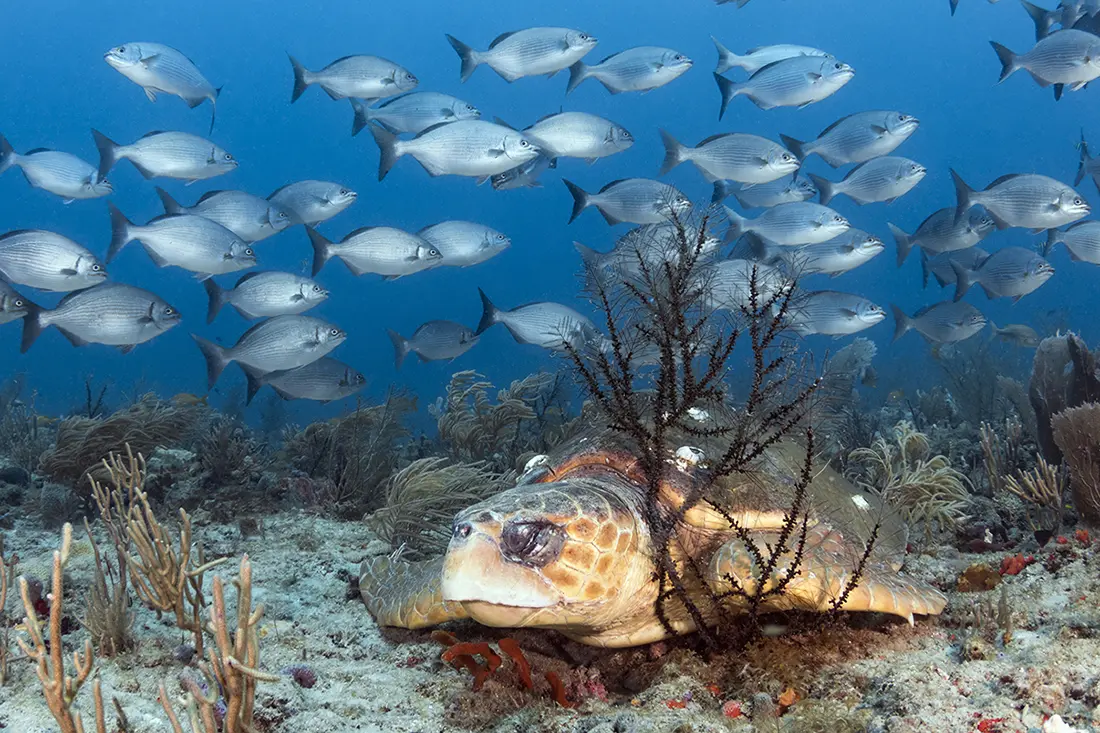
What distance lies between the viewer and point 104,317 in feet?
19.1

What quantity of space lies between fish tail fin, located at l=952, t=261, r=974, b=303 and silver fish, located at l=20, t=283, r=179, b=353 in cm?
903

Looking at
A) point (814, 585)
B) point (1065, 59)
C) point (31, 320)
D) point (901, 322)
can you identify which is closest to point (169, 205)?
point (31, 320)

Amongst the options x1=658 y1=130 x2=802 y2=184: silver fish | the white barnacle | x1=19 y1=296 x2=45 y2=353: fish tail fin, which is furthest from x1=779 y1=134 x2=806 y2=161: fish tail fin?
x1=19 y1=296 x2=45 y2=353: fish tail fin

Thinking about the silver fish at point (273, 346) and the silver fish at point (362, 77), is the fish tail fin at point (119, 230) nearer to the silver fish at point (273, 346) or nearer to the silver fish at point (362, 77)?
the silver fish at point (273, 346)

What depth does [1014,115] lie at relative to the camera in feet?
263

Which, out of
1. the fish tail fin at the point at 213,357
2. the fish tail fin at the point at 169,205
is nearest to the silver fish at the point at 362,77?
the fish tail fin at the point at 169,205

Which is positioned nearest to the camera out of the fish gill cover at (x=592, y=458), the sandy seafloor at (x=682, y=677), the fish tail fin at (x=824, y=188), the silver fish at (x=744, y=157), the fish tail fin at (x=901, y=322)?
the sandy seafloor at (x=682, y=677)

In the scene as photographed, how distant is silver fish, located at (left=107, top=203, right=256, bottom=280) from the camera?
6578mm

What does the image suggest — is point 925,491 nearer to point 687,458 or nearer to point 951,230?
point 687,458

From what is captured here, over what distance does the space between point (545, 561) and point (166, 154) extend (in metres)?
7.34

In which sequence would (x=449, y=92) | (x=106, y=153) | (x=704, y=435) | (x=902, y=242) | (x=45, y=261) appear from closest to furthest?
(x=704, y=435)
(x=45, y=261)
(x=106, y=153)
(x=902, y=242)
(x=449, y=92)

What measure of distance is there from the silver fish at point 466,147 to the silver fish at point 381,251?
79cm

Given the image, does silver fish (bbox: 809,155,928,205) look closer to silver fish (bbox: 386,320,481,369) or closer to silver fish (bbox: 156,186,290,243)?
silver fish (bbox: 386,320,481,369)

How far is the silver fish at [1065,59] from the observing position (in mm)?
6867
